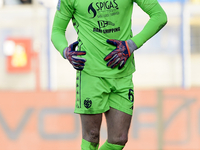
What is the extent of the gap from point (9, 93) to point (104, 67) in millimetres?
3075

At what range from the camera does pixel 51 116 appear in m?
5.72

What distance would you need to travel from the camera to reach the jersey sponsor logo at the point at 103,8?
10.1 feet

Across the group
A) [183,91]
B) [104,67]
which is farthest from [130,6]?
[183,91]

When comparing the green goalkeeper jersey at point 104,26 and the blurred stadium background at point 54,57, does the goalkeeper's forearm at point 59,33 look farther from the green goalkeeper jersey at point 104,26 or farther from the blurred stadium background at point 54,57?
the blurred stadium background at point 54,57

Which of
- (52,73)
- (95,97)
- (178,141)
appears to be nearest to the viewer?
(95,97)

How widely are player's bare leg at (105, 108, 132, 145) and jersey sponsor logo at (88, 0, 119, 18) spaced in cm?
78

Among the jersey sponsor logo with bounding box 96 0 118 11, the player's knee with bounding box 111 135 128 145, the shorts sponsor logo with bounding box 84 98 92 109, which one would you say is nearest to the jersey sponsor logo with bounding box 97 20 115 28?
the jersey sponsor logo with bounding box 96 0 118 11

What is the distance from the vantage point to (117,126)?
3.12 metres

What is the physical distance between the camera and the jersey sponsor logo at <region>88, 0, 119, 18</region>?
307cm

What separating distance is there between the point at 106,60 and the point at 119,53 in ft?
0.44

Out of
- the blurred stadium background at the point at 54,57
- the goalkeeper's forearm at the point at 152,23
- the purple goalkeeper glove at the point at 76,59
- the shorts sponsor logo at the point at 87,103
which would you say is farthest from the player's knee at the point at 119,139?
the blurred stadium background at the point at 54,57

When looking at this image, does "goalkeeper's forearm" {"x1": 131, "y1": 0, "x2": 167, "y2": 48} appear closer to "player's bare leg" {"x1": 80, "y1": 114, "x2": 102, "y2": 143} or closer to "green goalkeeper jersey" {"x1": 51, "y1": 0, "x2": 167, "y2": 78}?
"green goalkeeper jersey" {"x1": 51, "y1": 0, "x2": 167, "y2": 78}

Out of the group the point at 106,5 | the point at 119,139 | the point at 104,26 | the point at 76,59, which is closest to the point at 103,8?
the point at 106,5

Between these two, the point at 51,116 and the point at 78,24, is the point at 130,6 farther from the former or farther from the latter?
the point at 51,116
